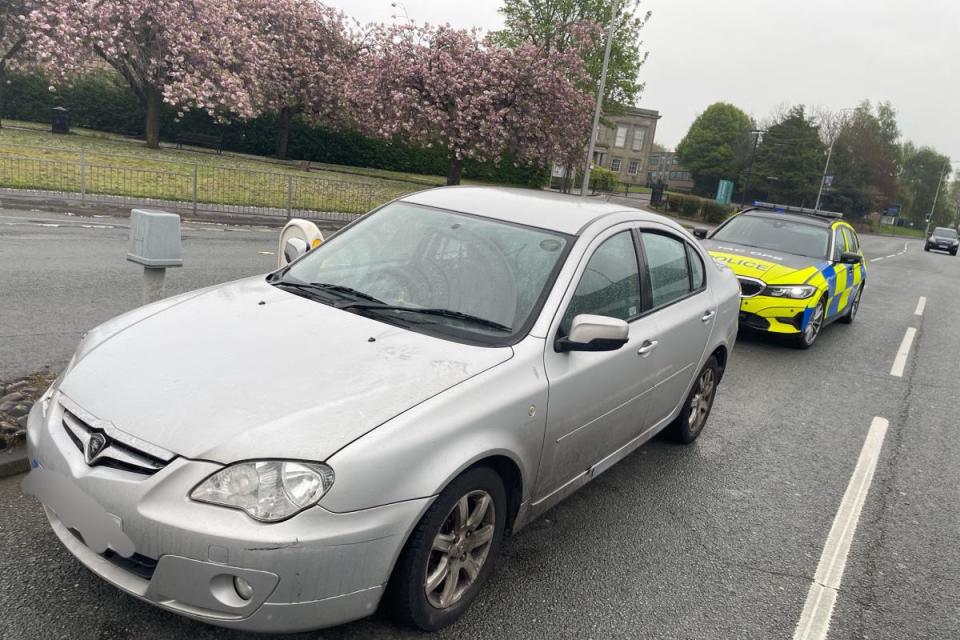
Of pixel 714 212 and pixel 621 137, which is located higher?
pixel 621 137

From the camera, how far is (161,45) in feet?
93.9

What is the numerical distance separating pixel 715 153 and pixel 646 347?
77.6 m

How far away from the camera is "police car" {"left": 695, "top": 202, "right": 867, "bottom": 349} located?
8.33 metres

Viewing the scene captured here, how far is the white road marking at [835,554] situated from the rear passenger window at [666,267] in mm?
1613

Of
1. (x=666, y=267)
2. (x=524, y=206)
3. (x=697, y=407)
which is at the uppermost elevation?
(x=524, y=206)

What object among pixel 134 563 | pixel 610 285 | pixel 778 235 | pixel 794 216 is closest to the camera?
pixel 134 563

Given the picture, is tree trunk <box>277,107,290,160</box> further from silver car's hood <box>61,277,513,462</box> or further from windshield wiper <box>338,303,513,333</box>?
windshield wiper <box>338,303,513,333</box>

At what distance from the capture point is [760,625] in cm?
313

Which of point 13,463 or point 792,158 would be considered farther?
point 792,158

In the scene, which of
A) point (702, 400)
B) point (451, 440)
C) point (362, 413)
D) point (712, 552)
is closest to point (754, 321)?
point (702, 400)

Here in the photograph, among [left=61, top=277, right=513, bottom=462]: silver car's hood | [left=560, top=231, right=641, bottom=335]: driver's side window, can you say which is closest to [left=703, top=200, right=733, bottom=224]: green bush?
[left=560, top=231, right=641, bottom=335]: driver's side window

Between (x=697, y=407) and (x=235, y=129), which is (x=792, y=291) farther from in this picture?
(x=235, y=129)

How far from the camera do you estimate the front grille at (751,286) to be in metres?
8.43

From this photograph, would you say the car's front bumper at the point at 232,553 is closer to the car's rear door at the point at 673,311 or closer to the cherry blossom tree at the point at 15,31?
the car's rear door at the point at 673,311
